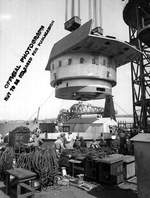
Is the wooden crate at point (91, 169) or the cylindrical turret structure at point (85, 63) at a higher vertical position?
the cylindrical turret structure at point (85, 63)

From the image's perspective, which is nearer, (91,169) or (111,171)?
(111,171)

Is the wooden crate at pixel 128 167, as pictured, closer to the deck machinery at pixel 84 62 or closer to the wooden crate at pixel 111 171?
the wooden crate at pixel 111 171

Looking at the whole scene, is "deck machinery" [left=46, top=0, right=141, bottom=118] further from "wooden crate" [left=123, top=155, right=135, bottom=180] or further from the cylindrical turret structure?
"wooden crate" [left=123, top=155, right=135, bottom=180]

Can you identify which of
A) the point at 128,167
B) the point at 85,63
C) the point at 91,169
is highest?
the point at 85,63

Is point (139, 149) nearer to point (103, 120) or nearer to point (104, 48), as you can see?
point (104, 48)

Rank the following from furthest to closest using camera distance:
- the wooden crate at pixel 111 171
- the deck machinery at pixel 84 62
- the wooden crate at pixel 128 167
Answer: the deck machinery at pixel 84 62 < the wooden crate at pixel 128 167 < the wooden crate at pixel 111 171

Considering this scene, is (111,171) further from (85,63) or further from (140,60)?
(140,60)

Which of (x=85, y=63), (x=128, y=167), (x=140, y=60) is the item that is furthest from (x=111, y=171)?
(x=140, y=60)

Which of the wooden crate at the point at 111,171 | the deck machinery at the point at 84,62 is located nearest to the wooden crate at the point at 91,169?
the wooden crate at the point at 111,171

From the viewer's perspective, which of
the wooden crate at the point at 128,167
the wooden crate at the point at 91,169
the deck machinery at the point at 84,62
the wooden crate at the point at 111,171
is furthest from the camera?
the deck machinery at the point at 84,62

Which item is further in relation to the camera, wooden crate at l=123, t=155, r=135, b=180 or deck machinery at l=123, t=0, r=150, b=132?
deck machinery at l=123, t=0, r=150, b=132

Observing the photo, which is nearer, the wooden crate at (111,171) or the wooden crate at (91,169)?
the wooden crate at (111,171)

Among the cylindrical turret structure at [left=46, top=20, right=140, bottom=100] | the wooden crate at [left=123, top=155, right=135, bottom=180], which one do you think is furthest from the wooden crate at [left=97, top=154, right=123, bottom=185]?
the cylindrical turret structure at [left=46, top=20, right=140, bottom=100]

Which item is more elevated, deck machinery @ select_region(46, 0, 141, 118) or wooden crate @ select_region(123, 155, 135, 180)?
deck machinery @ select_region(46, 0, 141, 118)
